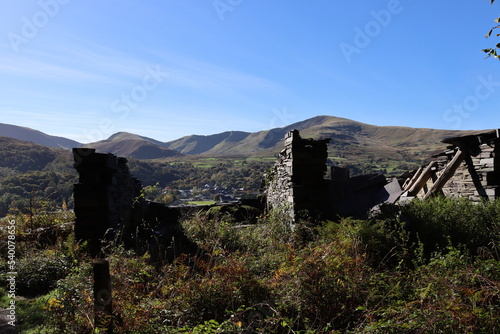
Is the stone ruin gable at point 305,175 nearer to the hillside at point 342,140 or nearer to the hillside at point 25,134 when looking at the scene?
the hillside at point 342,140

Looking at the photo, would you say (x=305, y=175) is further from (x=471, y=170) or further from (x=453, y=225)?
(x=471, y=170)

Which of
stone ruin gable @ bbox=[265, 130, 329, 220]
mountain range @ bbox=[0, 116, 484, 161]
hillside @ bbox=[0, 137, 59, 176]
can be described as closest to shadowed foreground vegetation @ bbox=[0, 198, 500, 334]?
stone ruin gable @ bbox=[265, 130, 329, 220]

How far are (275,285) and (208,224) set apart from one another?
514 centimetres

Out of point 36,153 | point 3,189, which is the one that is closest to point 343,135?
point 36,153

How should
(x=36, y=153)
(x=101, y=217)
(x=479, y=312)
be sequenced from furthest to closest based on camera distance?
1. (x=36, y=153)
2. (x=101, y=217)
3. (x=479, y=312)

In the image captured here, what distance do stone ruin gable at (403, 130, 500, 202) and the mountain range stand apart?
231ft

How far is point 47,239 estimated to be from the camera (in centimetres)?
891

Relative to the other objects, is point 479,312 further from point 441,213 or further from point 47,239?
point 47,239

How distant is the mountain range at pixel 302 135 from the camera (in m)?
89.8

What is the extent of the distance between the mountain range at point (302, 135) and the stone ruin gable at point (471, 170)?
231 feet

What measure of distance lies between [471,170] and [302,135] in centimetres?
11347

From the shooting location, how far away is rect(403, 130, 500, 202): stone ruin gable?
39.1 ft

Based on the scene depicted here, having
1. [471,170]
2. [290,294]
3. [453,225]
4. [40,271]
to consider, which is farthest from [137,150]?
[290,294]

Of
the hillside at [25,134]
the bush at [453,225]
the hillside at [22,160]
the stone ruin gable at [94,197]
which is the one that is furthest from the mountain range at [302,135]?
the stone ruin gable at [94,197]
